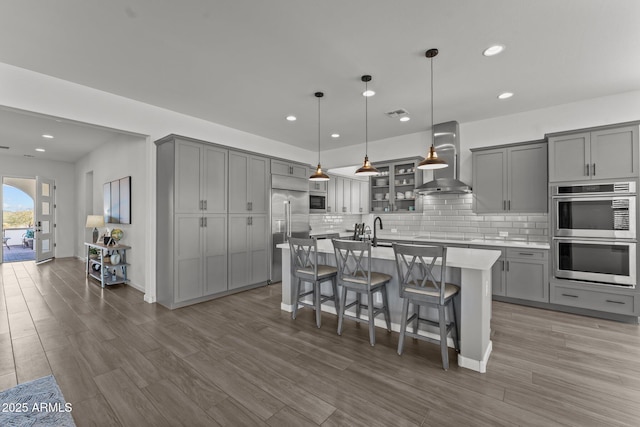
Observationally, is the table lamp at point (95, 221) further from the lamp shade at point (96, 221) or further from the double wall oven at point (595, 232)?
the double wall oven at point (595, 232)

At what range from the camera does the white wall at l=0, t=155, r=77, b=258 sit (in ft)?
26.3

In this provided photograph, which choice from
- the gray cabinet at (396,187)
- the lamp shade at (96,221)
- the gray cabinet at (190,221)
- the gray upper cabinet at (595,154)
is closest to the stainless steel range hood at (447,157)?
the gray cabinet at (396,187)

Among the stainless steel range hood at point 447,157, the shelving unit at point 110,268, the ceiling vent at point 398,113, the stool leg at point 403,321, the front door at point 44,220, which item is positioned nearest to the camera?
the stool leg at point 403,321

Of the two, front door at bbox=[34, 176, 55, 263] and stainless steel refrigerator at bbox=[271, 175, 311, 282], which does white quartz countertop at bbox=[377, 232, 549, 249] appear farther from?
front door at bbox=[34, 176, 55, 263]

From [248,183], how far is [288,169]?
1.01 meters

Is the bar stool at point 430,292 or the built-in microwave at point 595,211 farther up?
the built-in microwave at point 595,211

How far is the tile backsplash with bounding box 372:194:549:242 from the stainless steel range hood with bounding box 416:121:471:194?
356 millimetres

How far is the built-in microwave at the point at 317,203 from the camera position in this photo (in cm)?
635

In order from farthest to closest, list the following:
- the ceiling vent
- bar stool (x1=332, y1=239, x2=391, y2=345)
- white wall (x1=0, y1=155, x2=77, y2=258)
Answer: white wall (x1=0, y1=155, x2=77, y2=258), the ceiling vent, bar stool (x1=332, y1=239, x2=391, y2=345)

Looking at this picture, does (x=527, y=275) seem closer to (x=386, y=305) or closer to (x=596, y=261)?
(x=596, y=261)

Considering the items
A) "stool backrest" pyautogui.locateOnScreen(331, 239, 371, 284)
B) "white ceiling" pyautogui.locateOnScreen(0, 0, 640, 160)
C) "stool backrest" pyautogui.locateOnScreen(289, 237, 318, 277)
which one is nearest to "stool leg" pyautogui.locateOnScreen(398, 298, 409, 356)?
"stool backrest" pyautogui.locateOnScreen(331, 239, 371, 284)

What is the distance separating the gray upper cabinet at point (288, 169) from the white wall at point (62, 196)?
734 cm

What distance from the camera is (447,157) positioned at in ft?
16.3

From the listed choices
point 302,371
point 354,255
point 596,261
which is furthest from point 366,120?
point 302,371
